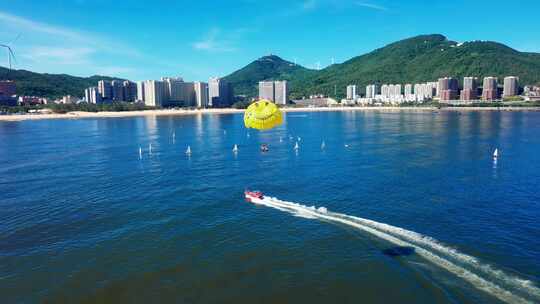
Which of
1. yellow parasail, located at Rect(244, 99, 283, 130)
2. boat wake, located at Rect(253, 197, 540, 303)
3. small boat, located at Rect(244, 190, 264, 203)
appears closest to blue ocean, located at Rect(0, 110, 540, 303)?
boat wake, located at Rect(253, 197, 540, 303)

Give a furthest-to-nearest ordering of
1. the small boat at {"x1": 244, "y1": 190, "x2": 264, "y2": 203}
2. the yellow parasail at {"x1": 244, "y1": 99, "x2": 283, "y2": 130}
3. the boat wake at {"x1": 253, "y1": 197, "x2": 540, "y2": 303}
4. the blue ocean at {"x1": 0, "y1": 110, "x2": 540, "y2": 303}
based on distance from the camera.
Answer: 1. the yellow parasail at {"x1": 244, "y1": 99, "x2": 283, "y2": 130}
2. the small boat at {"x1": 244, "y1": 190, "x2": 264, "y2": 203}
3. the blue ocean at {"x1": 0, "y1": 110, "x2": 540, "y2": 303}
4. the boat wake at {"x1": 253, "y1": 197, "x2": 540, "y2": 303}

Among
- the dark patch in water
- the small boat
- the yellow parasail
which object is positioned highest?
the yellow parasail

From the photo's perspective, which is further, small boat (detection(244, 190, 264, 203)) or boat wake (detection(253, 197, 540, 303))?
small boat (detection(244, 190, 264, 203))

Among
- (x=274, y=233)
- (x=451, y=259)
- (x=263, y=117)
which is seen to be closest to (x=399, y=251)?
(x=451, y=259)

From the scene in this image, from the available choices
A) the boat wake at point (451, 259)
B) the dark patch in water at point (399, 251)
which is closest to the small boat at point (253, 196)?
the boat wake at point (451, 259)

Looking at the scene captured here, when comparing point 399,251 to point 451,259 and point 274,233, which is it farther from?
point 274,233

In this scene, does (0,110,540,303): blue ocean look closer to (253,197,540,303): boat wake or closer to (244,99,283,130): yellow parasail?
(253,197,540,303): boat wake

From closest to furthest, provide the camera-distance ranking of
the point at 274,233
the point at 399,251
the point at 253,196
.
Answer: the point at 399,251, the point at 274,233, the point at 253,196
